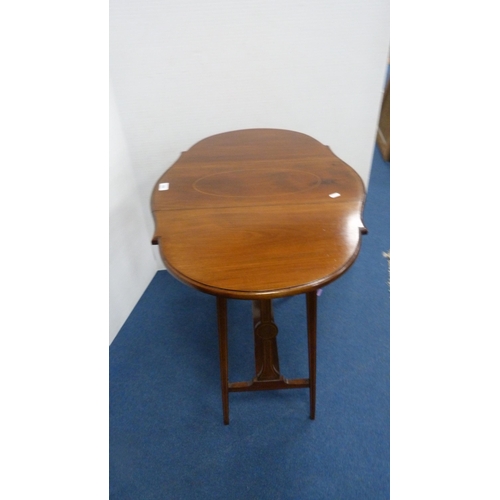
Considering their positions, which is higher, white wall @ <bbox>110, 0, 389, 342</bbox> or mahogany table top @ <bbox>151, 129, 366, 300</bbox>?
white wall @ <bbox>110, 0, 389, 342</bbox>

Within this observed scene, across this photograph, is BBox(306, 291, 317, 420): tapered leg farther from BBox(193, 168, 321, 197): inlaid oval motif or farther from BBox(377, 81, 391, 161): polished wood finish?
BBox(377, 81, 391, 161): polished wood finish

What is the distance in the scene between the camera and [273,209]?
107 centimetres

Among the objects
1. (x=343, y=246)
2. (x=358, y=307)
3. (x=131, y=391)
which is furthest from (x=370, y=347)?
(x=131, y=391)

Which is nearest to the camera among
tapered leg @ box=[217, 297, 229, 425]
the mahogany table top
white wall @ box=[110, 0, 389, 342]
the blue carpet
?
the mahogany table top

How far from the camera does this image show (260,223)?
101 centimetres

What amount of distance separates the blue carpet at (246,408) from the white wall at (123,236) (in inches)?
4.2

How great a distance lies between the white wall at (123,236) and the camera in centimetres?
155

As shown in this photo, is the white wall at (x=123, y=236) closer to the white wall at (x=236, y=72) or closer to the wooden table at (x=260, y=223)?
the white wall at (x=236, y=72)

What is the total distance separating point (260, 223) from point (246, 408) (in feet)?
2.70

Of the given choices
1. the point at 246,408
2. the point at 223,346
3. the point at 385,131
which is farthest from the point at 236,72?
the point at 385,131

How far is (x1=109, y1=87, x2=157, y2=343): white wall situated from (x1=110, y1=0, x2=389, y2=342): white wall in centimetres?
2

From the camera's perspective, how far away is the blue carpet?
1199 mm

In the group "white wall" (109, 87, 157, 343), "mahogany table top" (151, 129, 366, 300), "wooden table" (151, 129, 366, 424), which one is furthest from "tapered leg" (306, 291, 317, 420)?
"white wall" (109, 87, 157, 343)

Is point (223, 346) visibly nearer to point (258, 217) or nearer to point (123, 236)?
point (258, 217)
